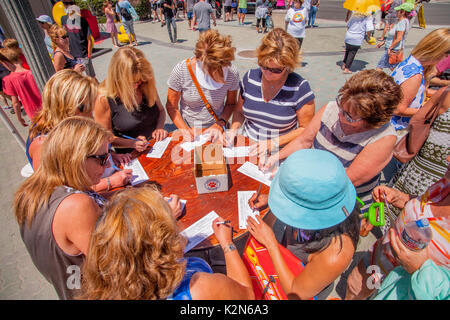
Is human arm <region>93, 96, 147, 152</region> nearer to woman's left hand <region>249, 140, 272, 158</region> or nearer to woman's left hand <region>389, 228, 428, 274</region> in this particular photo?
woman's left hand <region>249, 140, 272, 158</region>

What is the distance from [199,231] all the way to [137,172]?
943mm

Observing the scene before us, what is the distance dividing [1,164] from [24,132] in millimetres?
1201

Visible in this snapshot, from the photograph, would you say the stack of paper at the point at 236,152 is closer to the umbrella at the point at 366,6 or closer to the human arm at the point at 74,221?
the human arm at the point at 74,221

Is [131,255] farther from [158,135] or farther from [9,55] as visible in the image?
[9,55]

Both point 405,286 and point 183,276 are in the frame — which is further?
point 405,286

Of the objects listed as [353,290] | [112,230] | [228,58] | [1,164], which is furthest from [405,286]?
[1,164]

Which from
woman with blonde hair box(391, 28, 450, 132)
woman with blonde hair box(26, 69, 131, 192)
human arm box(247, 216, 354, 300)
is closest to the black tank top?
woman with blonde hair box(26, 69, 131, 192)

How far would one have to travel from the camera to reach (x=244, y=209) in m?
1.82

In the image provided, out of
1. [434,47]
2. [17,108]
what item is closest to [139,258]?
[434,47]

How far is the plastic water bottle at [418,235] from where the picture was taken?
4.05 ft

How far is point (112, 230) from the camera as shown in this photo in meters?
0.98

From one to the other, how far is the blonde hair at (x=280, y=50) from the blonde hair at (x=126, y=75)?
1234mm

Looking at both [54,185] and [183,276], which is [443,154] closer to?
[183,276]
